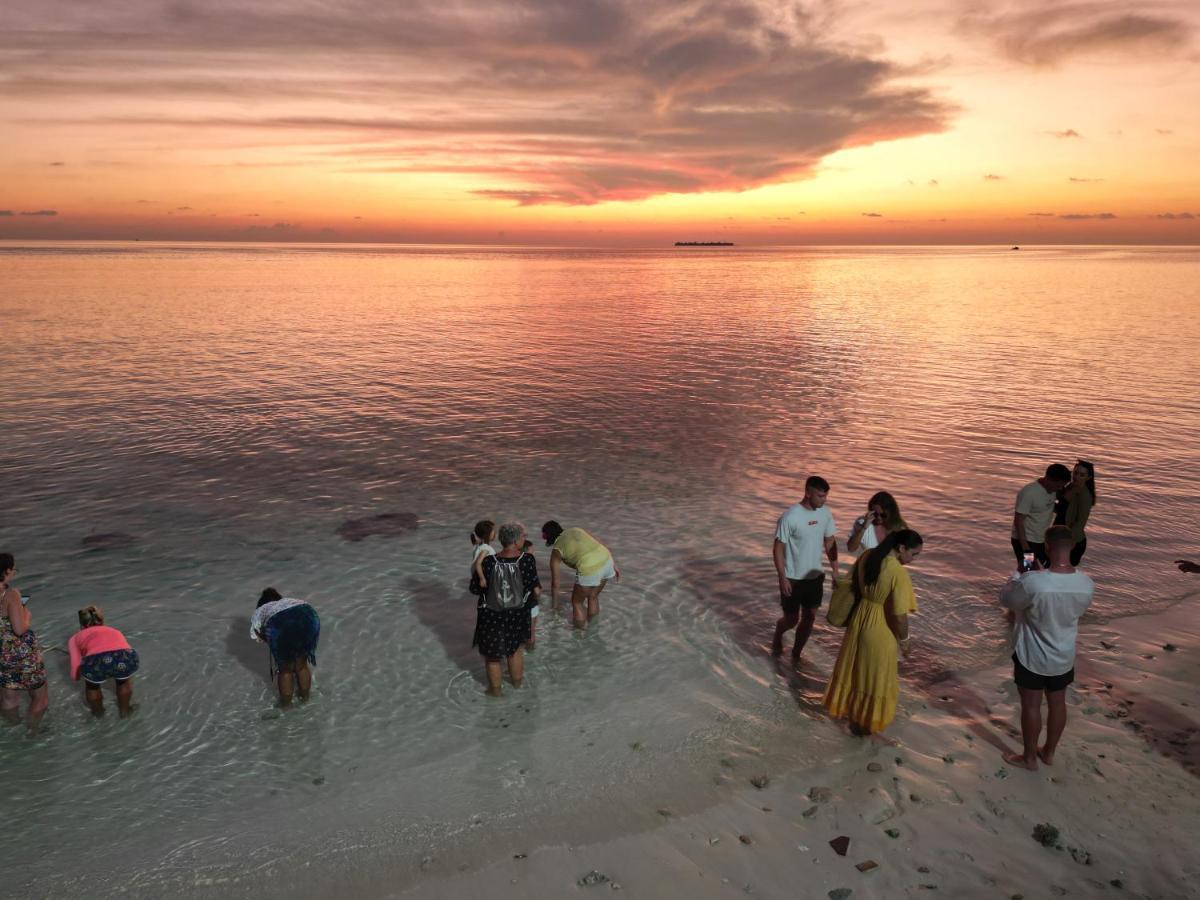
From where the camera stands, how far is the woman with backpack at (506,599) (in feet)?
27.2

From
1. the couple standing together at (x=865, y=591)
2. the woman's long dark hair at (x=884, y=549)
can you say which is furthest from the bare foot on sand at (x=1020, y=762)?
the woman's long dark hair at (x=884, y=549)

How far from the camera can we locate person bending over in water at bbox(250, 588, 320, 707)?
8391 millimetres

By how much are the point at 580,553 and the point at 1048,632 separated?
567 centimetres

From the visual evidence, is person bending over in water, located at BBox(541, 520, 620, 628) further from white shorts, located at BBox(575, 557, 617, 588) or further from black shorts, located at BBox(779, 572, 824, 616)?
black shorts, located at BBox(779, 572, 824, 616)

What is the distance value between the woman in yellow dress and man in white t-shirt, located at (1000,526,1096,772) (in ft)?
3.41

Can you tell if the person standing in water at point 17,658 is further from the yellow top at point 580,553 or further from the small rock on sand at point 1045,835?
the small rock on sand at point 1045,835

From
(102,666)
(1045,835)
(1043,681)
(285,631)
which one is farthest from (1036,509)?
(102,666)

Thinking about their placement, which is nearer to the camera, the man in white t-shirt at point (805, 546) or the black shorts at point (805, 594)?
the man in white t-shirt at point (805, 546)

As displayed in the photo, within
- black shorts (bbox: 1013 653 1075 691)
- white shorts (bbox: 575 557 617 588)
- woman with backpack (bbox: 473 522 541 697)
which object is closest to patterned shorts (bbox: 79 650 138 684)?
woman with backpack (bbox: 473 522 541 697)

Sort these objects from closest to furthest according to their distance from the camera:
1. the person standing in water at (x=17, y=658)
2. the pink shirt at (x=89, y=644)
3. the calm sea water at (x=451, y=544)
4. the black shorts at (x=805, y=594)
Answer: the calm sea water at (x=451, y=544) → the person standing in water at (x=17, y=658) → the pink shirt at (x=89, y=644) → the black shorts at (x=805, y=594)

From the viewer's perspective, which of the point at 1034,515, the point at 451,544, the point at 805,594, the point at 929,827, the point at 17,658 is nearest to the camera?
the point at 929,827

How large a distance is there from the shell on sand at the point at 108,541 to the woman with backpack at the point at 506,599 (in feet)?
33.3

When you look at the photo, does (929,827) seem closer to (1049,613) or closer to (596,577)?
(1049,613)

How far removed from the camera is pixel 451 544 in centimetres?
1482
